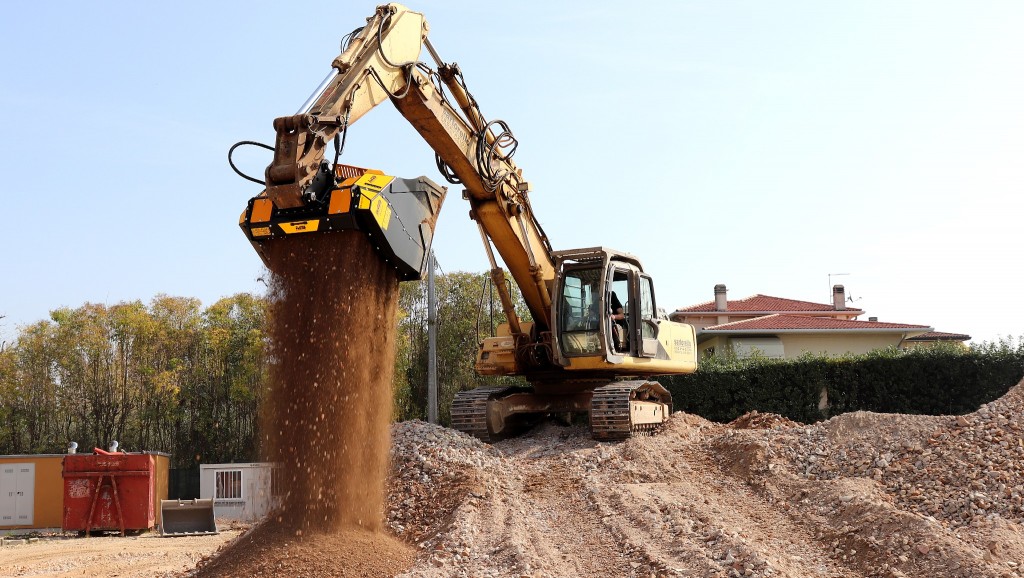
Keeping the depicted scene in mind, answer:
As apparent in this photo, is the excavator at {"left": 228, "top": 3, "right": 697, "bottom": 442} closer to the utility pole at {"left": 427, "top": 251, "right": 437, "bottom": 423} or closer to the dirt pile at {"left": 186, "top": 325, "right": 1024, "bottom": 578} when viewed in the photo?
the dirt pile at {"left": 186, "top": 325, "right": 1024, "bottom": 578}

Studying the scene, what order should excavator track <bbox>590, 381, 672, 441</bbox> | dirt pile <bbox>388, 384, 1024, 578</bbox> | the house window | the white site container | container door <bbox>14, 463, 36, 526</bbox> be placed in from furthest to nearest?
the house window → the white site container → container door <bbox>14, 463, 36, 526</bbox> → excavator track <bbox>590, 381, 672, 441</bbox> → dirt pile <bbox>388, 384, 1024, 578</bbox>

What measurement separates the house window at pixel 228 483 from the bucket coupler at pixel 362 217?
34.5 feet

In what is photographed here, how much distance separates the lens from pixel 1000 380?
730 inches

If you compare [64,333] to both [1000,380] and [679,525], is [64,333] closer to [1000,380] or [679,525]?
[679,525]

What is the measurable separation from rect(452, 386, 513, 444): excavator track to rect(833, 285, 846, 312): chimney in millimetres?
25783

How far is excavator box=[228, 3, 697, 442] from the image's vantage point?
7324 millimetres

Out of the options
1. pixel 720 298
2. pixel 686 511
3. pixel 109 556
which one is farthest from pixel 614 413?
pixel 720 298

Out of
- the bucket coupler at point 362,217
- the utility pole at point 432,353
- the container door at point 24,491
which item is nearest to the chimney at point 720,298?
the utility pole at point 432,353

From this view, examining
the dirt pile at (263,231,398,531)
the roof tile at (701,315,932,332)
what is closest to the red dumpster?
the dirt pile at (263,231,398,531)

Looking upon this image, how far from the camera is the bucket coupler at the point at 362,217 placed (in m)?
7.29

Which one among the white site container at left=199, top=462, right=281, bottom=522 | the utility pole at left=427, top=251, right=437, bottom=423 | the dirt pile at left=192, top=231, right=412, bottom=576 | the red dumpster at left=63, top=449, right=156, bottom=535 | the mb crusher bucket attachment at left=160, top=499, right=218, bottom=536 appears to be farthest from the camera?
the utility pole at left=427, top=251, right=437, bottom=423

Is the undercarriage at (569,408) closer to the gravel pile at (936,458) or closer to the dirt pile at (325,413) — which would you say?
the gravel pile at (936,458)

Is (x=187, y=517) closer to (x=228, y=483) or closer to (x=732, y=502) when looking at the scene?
(x=228, y=483)

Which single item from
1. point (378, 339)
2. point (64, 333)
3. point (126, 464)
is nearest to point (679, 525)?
point (378, 339)
